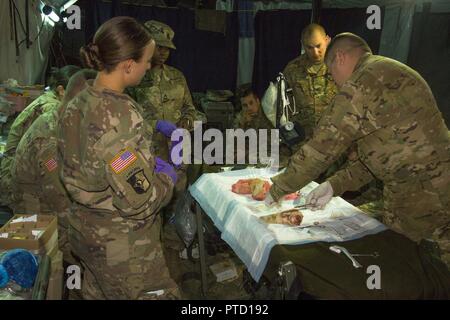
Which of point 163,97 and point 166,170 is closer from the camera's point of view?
point 166,170

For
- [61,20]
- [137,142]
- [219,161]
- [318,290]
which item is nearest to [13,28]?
[61,20]

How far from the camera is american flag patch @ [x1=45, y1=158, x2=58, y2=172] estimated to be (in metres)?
2.75

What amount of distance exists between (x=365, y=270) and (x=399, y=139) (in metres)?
0.80

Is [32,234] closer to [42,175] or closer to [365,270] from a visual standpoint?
[42,175]

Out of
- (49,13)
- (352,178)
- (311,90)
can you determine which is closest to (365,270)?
(352,178)

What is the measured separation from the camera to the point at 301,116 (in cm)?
477

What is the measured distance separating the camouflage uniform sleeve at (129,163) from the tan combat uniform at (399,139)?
3.35 feet

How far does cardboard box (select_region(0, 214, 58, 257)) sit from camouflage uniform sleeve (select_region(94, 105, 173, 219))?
→ 768mm

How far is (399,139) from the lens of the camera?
222 centimetres

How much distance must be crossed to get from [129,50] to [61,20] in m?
4.23

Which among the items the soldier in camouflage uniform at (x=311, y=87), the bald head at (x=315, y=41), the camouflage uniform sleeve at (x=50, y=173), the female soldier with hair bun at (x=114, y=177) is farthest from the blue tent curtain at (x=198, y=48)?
the female soldier with hair bun at (x=114, y=177)

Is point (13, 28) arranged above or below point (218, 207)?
above

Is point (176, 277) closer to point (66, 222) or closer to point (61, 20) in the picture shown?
point (66, 222)
